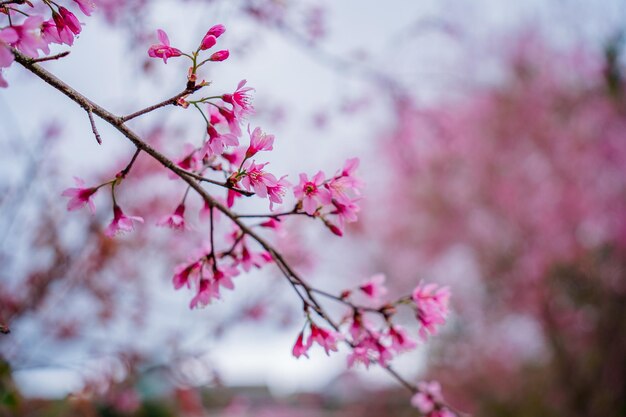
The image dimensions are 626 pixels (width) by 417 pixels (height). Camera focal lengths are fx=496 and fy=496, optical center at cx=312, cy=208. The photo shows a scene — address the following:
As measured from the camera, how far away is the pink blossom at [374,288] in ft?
4.96

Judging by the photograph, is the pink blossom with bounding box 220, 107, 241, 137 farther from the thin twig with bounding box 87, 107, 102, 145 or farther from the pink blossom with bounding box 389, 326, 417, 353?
the pink blossom with bounding box 389, 326, 417, 353

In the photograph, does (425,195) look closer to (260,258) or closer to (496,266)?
(496,266)

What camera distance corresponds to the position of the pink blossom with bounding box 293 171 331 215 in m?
1.21

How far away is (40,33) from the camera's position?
44.0 inches

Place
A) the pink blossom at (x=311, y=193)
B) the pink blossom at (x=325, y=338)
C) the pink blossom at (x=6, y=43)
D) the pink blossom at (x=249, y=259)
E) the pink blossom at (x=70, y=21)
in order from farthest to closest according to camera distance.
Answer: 1. the pink blossom at (x=249, y=259)
2. the pink blossom at (x=325, y=338)
3. the pink blossom at (x=311, y=193)
4. the pink blossom at (x=70, y=21)
5. the pink blossom at (x=6, y=43)

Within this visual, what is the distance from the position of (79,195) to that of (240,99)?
1.54 feet

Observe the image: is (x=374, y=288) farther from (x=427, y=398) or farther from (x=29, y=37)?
(x=29, y=37)

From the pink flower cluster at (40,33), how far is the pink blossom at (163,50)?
18cm

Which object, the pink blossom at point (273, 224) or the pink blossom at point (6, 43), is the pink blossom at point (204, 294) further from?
the pink blossom at point (6, 43)

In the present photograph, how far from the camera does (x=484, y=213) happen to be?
994 centimetres

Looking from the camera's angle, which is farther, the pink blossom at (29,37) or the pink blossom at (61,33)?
the pink blossom at (61,33)

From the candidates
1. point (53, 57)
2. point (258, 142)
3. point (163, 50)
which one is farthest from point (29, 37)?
point (258, 142)

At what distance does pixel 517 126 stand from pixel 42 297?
8.92 metres

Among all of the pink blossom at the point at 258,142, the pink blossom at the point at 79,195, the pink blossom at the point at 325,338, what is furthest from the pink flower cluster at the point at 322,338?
the pink blossom at the point at 79,195
